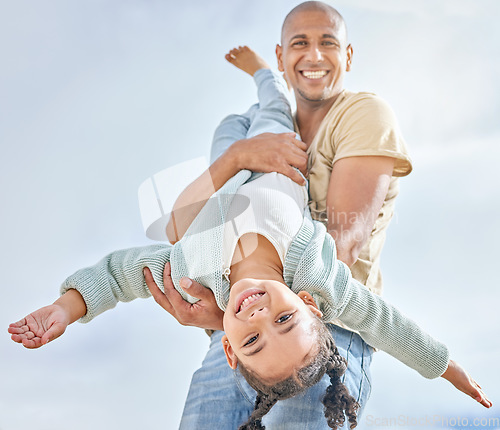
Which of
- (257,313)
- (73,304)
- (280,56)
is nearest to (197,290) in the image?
(257,313)

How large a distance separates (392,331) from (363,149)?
0.48m

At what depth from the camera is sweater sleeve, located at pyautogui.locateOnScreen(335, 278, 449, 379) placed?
139cm

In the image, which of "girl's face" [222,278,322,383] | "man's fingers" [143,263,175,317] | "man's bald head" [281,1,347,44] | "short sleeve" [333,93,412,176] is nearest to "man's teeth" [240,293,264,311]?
"girl's face" [222,278,322,383]

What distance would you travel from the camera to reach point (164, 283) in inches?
56.9

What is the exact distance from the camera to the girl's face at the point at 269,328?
1277 mm

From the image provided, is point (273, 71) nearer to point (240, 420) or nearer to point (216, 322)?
point (216, 322)

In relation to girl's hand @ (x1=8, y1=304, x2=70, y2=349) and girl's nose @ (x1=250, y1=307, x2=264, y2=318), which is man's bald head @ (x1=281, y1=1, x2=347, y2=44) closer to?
girl's nose @ (x1=250, y1=307, x2=264, y2=318)

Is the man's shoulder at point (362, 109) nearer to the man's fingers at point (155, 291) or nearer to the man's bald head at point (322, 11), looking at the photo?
the man's bald head at point (322, 11)

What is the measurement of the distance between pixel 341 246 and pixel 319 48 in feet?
2.31

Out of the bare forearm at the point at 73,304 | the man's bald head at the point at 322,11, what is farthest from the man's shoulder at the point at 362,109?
the bare forearm at the point at 73,304

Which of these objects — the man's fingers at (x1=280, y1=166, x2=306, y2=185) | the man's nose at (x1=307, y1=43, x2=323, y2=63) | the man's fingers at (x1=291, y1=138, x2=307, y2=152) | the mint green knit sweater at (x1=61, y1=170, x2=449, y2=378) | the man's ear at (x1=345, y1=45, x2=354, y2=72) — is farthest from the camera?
the man's ear at (x1=345, y1=45, x2=354, y2=72)

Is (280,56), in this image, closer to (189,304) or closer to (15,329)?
(189,304)

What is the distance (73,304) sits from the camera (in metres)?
1.40

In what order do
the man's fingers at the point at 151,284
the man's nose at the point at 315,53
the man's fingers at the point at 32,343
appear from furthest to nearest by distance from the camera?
the man's nose at the point at 315,53
the man's fingers at the point at 151,284
the man's fingers at the point at 32,343
